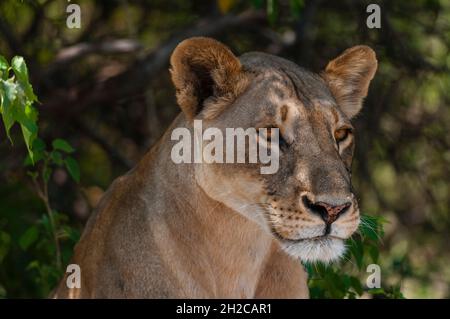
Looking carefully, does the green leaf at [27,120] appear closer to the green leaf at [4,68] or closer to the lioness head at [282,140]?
the green leaf at [4,68]

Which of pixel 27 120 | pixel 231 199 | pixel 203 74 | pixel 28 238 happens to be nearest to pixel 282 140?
pixel 231 199

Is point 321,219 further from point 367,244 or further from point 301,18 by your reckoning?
point 301,18

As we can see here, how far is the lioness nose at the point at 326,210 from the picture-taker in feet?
10.8

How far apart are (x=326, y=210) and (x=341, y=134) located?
1.40 feet

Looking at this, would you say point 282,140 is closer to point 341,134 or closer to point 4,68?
point 341,134

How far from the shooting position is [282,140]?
347 centimetres

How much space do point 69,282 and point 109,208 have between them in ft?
1.04

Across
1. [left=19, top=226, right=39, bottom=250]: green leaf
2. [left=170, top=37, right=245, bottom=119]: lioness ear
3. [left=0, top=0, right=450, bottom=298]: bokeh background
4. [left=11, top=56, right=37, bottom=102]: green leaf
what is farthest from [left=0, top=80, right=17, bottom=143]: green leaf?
[left=0, top=0, right=450, bottom=298]: bokeh background

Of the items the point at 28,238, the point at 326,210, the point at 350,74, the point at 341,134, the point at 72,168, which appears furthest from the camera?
the point at 28,238

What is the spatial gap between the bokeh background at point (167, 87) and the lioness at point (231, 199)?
1.83 meters

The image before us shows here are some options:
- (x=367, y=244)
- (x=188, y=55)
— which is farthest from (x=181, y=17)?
(x=188, y=55)

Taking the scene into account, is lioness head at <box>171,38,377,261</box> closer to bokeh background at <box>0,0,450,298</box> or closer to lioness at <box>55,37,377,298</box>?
lioness at <box>55,37,377,298</box>

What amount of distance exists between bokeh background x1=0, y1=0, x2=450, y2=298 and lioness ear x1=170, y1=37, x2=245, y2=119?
2139 mm
